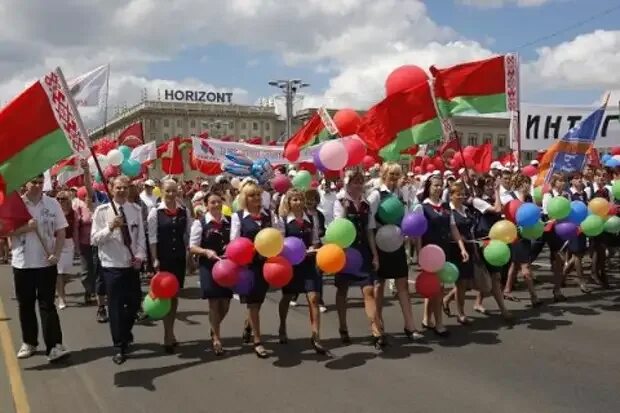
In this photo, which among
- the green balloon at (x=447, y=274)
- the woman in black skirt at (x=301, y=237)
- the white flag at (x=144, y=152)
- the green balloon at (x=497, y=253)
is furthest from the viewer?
the white flag at (x=144, y=152)

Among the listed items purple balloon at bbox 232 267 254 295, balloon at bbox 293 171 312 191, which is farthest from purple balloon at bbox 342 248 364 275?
balloon at bbox 293 171 312 191

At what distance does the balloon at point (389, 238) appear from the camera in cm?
672

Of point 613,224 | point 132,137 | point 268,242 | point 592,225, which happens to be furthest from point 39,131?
point 132,137

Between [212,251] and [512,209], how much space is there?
13.1ft

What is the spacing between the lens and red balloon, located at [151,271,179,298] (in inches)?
251

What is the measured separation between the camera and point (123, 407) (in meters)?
5.06

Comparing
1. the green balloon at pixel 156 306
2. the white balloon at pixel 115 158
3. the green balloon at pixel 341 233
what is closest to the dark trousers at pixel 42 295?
the green balloon at pixel 156 306

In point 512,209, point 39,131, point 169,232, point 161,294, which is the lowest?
point 161,294

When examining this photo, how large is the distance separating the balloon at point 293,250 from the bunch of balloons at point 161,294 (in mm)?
1123

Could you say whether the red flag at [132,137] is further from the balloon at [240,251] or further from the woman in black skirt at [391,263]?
the balloon at [240,251]

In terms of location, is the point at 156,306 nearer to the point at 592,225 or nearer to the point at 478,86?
the point at 478,86

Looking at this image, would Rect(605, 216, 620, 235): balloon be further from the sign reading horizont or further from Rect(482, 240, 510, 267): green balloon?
the sign reading horizont

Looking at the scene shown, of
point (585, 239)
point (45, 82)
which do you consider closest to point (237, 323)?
point (45, 82)

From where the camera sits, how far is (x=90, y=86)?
32.9ft
